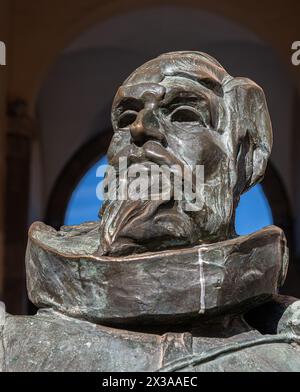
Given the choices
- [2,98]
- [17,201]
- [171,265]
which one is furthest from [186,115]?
[17,201]

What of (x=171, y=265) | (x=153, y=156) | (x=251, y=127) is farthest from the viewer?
(x=251, y=127)

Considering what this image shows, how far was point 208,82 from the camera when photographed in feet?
6.25

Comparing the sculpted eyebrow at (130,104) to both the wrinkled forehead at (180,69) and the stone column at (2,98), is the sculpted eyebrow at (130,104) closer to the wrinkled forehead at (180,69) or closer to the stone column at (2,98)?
the wrinkled forehead at (180,69)

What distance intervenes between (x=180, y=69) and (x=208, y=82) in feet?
0.19

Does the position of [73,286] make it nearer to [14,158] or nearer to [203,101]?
[203,101]

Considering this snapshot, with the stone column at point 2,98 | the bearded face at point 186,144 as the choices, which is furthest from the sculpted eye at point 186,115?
the stone column at point 2,98

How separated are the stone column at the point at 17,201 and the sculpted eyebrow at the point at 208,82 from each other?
4.40 metres

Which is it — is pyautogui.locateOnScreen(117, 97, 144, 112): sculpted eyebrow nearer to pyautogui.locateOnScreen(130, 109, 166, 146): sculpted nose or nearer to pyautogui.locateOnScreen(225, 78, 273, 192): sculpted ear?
pyautogui.locateOnScreen(130, 109, 166, 146): sculpted nose

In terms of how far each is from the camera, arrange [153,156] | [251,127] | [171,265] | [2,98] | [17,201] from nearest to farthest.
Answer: [171,265] → [153,156] → [251,127] → [2,98] → [17,201]

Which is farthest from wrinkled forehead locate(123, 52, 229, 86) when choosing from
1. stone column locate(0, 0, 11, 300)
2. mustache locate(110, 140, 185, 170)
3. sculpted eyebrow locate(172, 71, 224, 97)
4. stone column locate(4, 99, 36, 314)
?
stone column locate(4, 99, 36, 314)

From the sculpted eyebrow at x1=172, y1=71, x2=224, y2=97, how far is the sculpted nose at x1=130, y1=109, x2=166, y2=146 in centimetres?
10

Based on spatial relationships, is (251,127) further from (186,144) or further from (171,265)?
(171,265)

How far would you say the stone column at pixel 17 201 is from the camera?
625 cm
